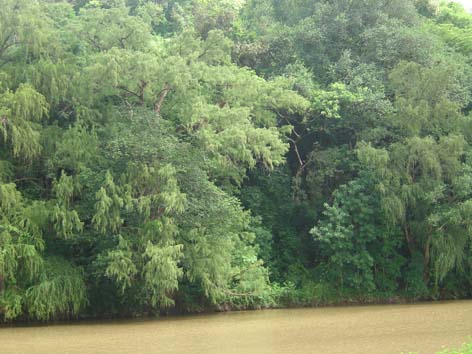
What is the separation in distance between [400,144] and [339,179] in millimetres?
3597

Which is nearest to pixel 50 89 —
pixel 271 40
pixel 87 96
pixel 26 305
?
pixel 87 96

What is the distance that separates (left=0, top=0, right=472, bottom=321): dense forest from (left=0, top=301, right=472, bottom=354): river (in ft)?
5.01

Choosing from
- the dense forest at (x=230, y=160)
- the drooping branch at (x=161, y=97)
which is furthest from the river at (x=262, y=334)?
the drooping branch at (x=161, y=97)

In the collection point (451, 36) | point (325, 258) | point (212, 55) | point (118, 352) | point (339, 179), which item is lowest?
point (118, 352)

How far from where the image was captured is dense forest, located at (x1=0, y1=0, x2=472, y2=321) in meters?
19.2

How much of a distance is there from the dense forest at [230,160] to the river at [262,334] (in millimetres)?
1528

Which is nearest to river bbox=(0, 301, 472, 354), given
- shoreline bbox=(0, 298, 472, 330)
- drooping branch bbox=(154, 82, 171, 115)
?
shoreline bbox=(0, 298, 472, 330)

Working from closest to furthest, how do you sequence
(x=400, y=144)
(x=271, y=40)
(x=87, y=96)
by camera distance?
(x=87, y=96), (x=400, y=144), (x=271, y=40)

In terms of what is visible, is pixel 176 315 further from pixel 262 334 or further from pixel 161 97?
pixel 161 97

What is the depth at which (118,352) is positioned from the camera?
1302 cm

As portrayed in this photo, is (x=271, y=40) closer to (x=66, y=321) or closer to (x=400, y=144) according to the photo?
(x=400, y=144)

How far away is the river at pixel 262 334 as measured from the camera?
13133 millimetres

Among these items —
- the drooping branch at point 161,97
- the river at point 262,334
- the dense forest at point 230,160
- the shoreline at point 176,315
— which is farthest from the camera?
the drooping branch at point 161,97

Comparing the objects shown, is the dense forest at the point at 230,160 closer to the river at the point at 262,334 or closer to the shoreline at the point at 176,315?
the shoreline at the point at 176,315
